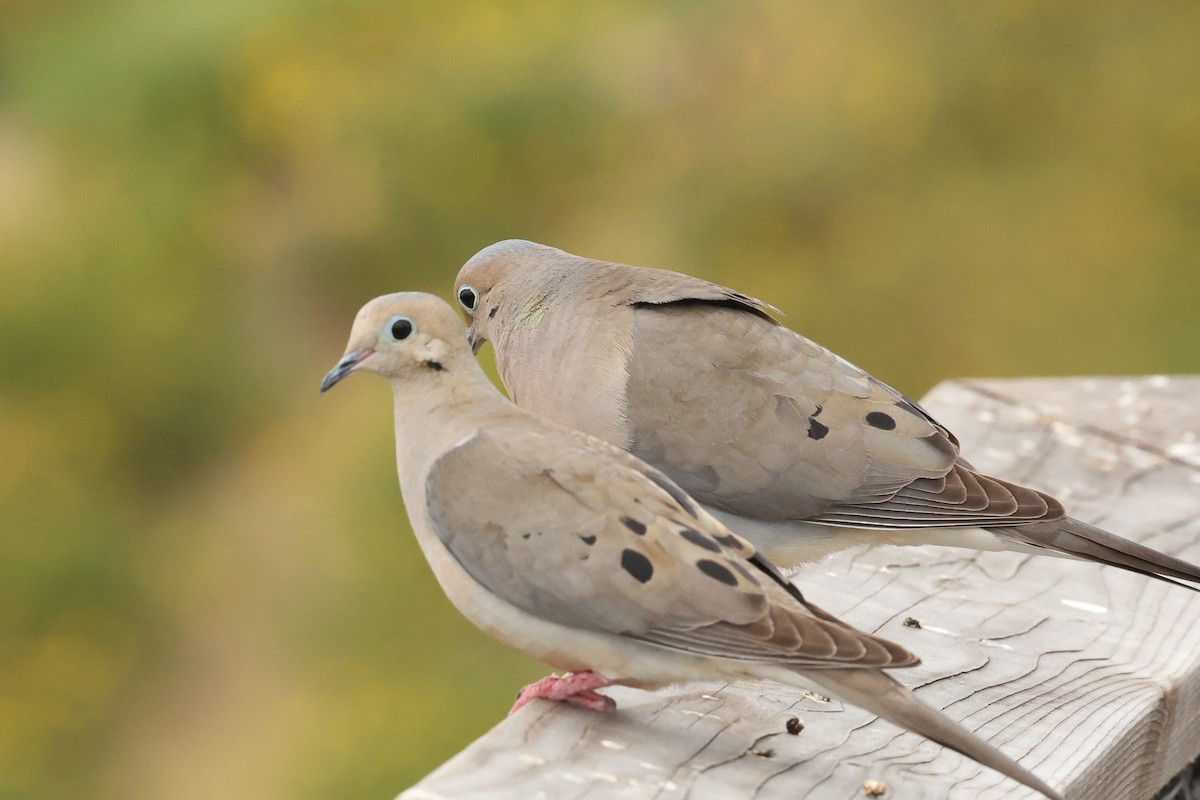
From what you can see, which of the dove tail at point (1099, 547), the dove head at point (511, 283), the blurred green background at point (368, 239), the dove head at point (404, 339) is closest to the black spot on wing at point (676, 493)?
the dove head at point (404, 339)

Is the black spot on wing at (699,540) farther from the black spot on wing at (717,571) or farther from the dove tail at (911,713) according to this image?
the dove tail at (911,713)

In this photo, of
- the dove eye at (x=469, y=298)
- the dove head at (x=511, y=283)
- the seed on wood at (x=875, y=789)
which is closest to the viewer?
the seed on wood at (x=875, y=789)

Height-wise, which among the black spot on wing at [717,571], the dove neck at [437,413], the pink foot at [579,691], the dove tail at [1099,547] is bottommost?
the pink foot at [579,691]

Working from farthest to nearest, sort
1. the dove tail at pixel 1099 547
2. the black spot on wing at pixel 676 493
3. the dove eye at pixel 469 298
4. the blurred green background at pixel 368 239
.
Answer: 1. the blurred green background at pixel 368 239
2. the dove eye at pixel 469 298
3. the dove tail at pixel 1099 547
4. the black spot on wing at pixel 676 493

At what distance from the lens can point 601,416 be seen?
9.23 ft

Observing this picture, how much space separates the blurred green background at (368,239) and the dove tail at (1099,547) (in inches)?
156

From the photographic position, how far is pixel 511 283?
304 centimetres

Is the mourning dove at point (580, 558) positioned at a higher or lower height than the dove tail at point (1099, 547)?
higher

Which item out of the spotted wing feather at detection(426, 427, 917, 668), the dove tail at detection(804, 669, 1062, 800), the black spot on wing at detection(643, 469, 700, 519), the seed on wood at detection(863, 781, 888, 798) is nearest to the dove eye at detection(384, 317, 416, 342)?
the spotted wing feather at detection(426, 427, 917, 668)

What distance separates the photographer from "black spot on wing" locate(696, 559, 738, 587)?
188 centimetres

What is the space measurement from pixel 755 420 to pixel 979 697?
0.77 m

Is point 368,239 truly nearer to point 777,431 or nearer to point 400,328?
point 777,431

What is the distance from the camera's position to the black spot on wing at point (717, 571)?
188cm

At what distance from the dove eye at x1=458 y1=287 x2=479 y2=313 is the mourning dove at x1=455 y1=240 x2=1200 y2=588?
27cm
